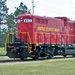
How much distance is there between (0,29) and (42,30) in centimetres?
5147

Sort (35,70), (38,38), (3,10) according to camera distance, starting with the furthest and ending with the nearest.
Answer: (3,10), (38,38), (35,70)

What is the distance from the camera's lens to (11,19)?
86125mm

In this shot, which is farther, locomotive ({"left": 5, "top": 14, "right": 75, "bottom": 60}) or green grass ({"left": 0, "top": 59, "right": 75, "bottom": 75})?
locomotive ({"left": 5, "top": 14, "right": 75, "bottom": 60})

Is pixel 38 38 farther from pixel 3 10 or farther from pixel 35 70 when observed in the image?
pixel 3 10

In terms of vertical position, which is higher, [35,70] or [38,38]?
[38,38]

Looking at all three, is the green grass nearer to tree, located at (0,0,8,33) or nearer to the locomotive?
the locomotive

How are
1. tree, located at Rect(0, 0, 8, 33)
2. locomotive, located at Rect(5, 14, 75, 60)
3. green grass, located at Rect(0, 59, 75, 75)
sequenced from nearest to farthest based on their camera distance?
green grass, located at Rect(0, 59, 75, 75)
locomotive, located at Rect(5, 14, 75, 60)
tree, located at Rect(0, 0, 8, 33)

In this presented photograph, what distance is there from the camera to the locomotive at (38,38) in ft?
82.5

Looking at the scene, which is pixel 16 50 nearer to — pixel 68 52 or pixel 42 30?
pixel 42 30

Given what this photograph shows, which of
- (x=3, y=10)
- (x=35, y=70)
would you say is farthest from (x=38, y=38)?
(x=3, y=10)

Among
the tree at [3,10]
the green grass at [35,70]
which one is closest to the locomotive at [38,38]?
the green grass at [35,70]

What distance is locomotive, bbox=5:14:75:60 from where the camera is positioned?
25156mm

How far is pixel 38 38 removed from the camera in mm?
26859

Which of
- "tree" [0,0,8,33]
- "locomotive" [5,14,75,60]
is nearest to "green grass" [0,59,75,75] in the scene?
"locomotive" [5,14,75,60]
